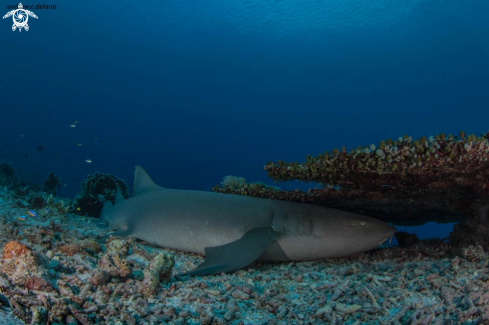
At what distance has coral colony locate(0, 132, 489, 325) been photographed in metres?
2.18

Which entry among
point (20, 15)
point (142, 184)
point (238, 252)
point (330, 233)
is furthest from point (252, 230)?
point (20, 15)

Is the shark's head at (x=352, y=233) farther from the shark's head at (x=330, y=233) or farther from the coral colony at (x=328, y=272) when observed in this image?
the coral colony at (x=328, y=272)

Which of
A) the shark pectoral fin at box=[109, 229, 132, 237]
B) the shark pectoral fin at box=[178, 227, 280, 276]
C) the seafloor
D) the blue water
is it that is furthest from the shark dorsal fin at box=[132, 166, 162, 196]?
the blue water

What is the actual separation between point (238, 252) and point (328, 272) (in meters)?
1.27

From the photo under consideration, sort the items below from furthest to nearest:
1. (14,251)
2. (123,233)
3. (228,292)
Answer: (123,233), (228,292), (14,251)

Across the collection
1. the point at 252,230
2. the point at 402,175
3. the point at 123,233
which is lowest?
the point at 123,233

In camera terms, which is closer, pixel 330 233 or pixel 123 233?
pixel 330 233

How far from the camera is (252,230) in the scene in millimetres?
4449

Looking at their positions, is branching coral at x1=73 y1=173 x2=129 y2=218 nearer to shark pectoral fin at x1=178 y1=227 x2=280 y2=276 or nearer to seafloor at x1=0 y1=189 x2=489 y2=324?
seafloor at x1=0 y1=189 x2=489 y2=324

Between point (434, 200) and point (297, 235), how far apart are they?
7.49 feet

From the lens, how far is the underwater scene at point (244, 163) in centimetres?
258

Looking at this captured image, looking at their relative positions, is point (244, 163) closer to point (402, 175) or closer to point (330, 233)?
point (330, 233)

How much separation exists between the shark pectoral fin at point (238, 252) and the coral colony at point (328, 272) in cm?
17

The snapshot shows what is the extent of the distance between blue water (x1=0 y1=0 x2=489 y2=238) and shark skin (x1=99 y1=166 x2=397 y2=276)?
6109 cm
